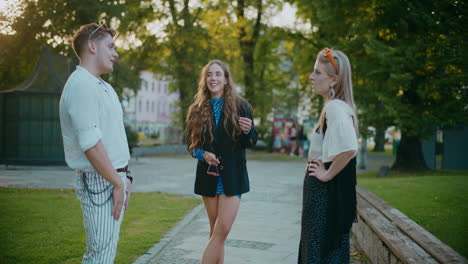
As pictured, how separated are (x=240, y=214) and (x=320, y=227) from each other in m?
5.24

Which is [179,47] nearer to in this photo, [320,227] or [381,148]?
[381,148]

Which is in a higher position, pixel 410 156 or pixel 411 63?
pixel 411 63

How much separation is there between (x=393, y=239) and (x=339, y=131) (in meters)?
1.79

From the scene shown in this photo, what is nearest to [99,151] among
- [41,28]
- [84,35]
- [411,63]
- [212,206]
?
[84,35]

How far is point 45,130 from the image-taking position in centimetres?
1755

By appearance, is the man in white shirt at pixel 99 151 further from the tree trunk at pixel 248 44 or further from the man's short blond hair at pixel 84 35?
the tree trunk at pixel 248 44

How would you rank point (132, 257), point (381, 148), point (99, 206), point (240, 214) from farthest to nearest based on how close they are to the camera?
point (381, 148)
point (240, 214)
point (132, 257)
point (99, 206)

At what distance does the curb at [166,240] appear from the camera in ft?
18.1

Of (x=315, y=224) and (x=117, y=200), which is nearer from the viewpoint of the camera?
(x=117, y=200)

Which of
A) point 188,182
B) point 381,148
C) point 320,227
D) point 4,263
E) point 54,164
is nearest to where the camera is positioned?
point 320,227

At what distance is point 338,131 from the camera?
10.8ft

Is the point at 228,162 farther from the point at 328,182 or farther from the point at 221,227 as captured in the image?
the point at 328,182

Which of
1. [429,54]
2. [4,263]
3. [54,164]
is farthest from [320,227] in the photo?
[54,164]

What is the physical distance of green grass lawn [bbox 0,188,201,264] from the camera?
5527mm
